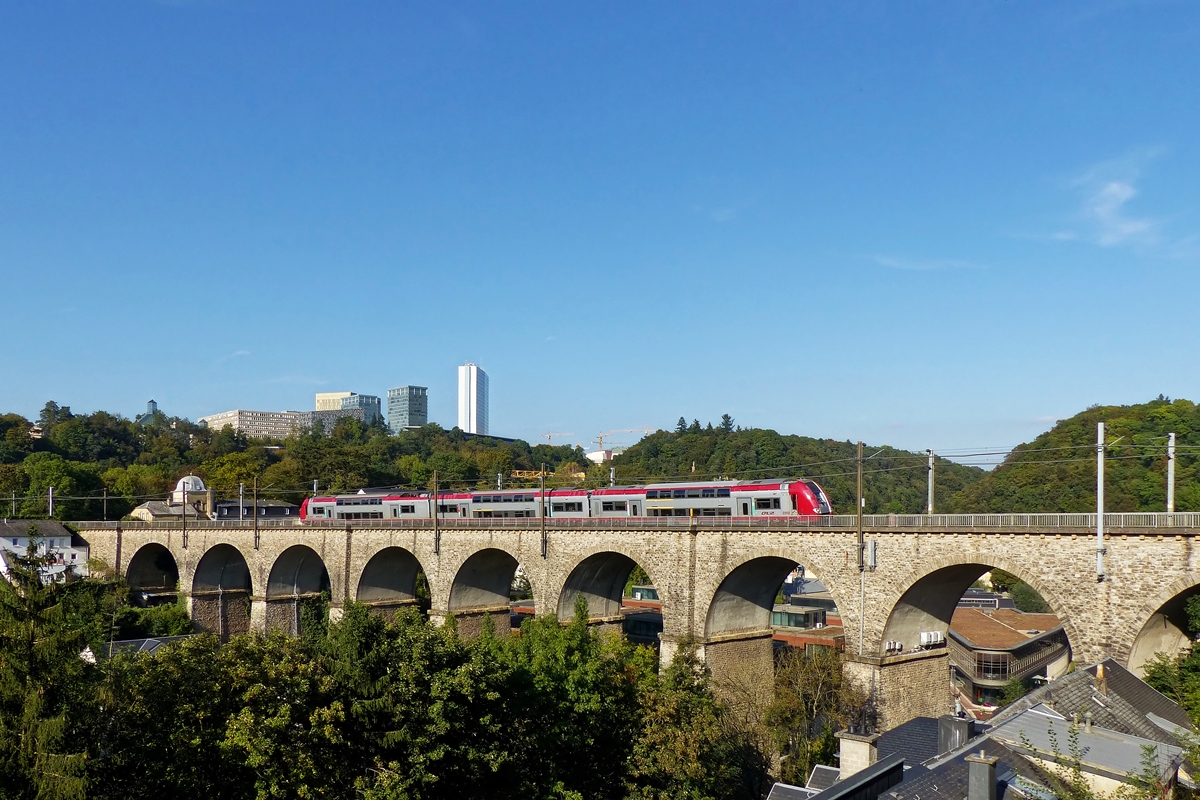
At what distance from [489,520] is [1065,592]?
97.1 feet

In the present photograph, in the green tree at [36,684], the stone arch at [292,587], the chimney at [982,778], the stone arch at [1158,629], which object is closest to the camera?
the chimney at [982,778]

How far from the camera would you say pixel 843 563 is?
33219mm

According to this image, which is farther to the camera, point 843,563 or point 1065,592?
point 843,563

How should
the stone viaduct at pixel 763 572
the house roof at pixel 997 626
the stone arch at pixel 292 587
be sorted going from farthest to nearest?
the stone arch at pixel 292 587
the house roof at pixel 997 626
the stone viaduct at pixel 763 572

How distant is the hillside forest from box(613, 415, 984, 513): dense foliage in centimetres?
27

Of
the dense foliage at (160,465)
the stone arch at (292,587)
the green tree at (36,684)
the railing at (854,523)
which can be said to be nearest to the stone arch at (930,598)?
the railing at (854,523)

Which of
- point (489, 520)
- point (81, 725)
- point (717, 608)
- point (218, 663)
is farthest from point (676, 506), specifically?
point (81, 725)

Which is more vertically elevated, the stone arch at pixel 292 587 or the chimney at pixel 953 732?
the chimney at pixel 953 732

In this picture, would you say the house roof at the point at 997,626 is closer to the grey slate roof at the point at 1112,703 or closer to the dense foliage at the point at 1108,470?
the dense foliage at the point at 1108,470

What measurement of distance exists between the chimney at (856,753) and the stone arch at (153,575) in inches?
2482

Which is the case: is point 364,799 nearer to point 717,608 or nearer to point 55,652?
point 55,652

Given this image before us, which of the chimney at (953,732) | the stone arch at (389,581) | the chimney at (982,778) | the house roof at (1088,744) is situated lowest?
the stone arch at (389,581)

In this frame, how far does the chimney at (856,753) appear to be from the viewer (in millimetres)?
24202

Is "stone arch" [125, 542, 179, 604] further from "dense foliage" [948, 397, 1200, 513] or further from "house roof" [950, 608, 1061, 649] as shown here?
"dense foliage" [948, 397, 1200, 513]
